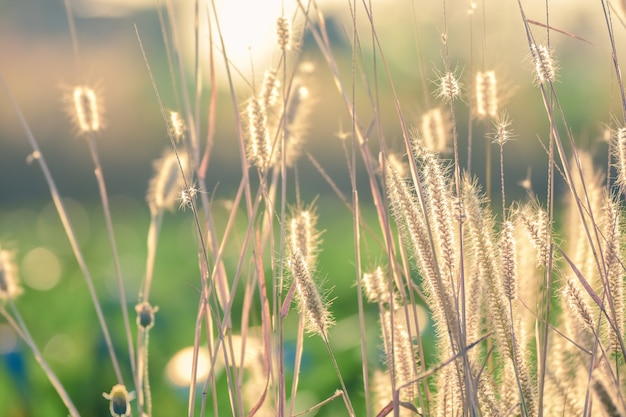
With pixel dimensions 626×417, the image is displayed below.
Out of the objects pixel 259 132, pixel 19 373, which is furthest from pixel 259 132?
pixel 19 373

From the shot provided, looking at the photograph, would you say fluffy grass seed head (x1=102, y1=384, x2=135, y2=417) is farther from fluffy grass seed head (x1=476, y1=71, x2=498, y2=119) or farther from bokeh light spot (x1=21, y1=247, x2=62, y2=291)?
bokeh light spot (x1=21, y1=247, x2=62, y2=291)

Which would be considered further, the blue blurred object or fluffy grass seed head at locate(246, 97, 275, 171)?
the blue blurred object

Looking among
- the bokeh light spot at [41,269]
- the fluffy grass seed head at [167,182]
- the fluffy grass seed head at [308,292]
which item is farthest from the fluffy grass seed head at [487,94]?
the bokeh light spot at [41,269]

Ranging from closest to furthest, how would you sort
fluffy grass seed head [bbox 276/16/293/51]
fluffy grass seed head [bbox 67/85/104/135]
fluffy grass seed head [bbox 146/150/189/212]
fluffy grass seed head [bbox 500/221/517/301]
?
fluffy grass seed head [bbox 500/221/517/301] → fluffy grass seed head [bbox 276/16/293/51] → fluffy grass seed head [bbox 67/85/104/135] → fluffy grass seed head [bbox 146/150/189/212]

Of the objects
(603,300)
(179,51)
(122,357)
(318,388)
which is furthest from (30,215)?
(603,300)

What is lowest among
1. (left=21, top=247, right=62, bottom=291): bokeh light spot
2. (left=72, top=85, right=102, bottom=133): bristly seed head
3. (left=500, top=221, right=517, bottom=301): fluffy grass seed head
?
(left=21, top=247, right=62, bottom=291): bokeh light spot

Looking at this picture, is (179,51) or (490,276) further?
(179,51)

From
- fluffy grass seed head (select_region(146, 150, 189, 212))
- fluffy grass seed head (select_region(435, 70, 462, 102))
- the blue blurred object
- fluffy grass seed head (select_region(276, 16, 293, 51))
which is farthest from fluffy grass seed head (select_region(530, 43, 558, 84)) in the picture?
the blue blurred object

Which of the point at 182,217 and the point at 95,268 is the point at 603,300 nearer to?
the point at 95,268
